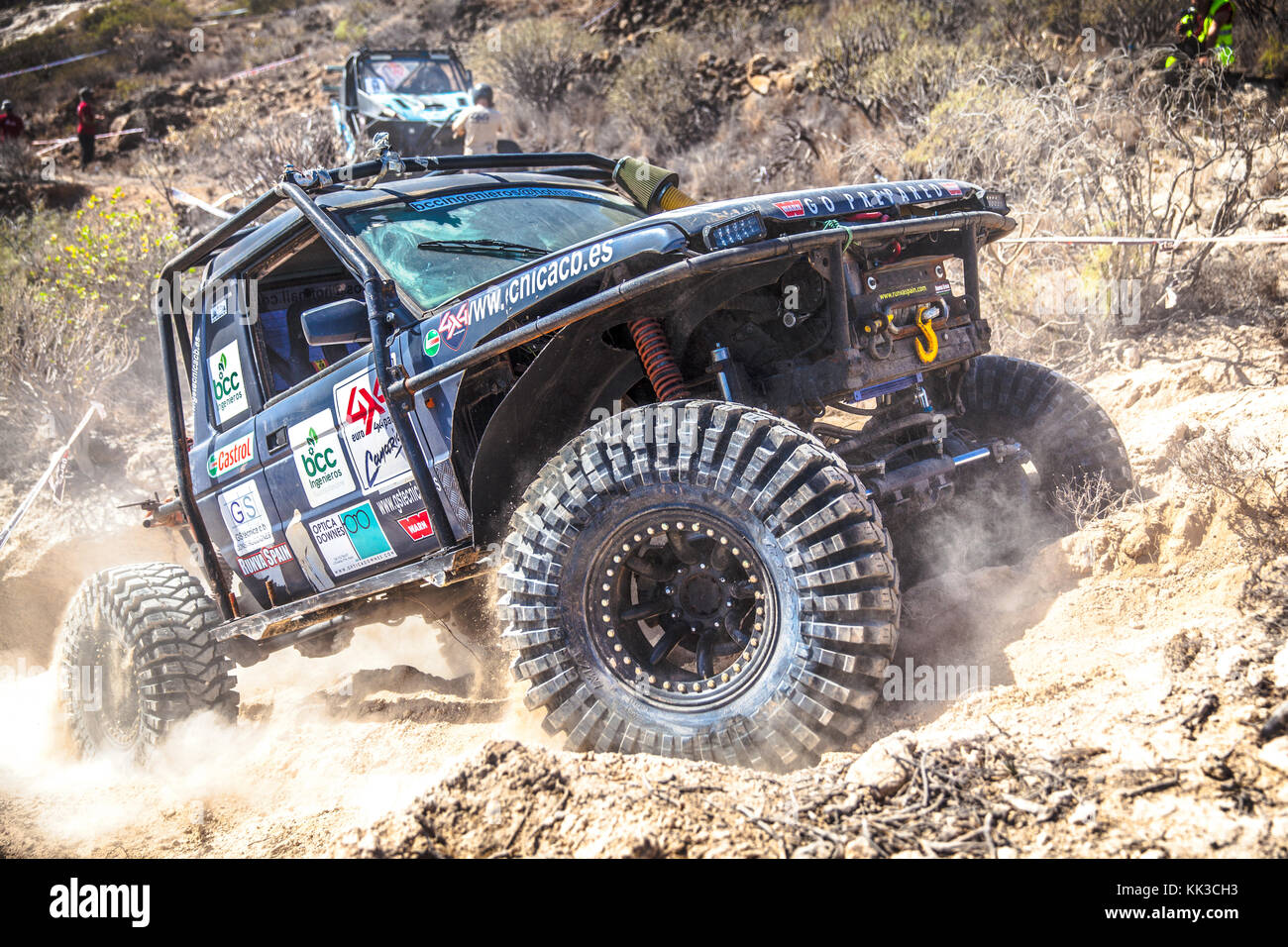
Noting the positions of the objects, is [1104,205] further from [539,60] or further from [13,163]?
[13,163]

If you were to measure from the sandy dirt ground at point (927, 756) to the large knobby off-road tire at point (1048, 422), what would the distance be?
0.24 meters

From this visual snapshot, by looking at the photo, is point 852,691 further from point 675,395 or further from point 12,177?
point 12,177

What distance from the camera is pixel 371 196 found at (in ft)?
13.0

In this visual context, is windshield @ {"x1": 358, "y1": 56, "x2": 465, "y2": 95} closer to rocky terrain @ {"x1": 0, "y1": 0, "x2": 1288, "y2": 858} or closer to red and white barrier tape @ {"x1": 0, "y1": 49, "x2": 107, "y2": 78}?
rocky terrain @ {"x1": 0, "y1": 0, "x2": 1288, "y2": 858}

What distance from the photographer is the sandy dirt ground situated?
2.11 meters

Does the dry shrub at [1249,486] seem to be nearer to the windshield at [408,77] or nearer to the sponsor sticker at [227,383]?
the sponsor sticker at [227,383]

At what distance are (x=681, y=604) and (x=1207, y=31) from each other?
10.1 meters

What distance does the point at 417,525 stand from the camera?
12.1 feet

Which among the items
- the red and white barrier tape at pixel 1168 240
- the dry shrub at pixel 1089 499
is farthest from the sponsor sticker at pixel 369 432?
the red and white barrier tape at pixel 1168 240

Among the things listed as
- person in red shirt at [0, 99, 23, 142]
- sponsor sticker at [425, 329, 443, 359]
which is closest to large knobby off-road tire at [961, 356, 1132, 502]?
sponsor sticker at [425, 329, 443, 359]

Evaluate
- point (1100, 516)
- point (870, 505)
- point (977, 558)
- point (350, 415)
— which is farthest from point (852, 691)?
point (350, 415)

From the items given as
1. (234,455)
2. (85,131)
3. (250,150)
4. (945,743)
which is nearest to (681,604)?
(945,743)

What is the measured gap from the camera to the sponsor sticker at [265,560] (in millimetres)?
4250
